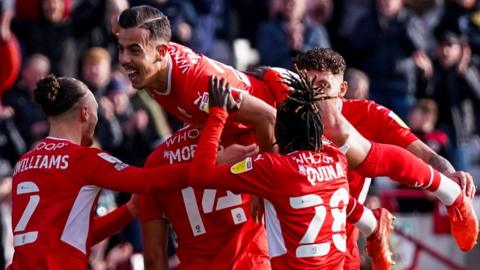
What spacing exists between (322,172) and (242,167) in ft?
1.53

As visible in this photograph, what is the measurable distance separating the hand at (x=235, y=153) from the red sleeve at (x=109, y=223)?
97 cm

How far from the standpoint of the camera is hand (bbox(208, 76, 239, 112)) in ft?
30.7

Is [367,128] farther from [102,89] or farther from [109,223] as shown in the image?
[102,89]

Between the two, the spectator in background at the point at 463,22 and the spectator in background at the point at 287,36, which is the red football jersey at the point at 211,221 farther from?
the spectator in background at the point at 463,22

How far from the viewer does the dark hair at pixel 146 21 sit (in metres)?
9.59

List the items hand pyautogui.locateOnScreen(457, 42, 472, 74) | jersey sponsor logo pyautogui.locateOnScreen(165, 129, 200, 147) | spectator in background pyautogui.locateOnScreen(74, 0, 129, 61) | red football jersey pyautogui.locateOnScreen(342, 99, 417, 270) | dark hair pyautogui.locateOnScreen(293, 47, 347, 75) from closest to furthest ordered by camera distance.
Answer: dark hair pyautogui.locateOnScreen(293, 47, 347, 75) < jersey sponsor logo pyautogui.locateOnScreen(165, 129, 200, 147) < red football jersey pyautogui.locateOnScreen(342, 99, 417, 270) < spectator in background pyautogui.locateOnScreen(74, 0, 129, 61) < hand pyautogui.locateOnScreen(457, 42, 472, 74)

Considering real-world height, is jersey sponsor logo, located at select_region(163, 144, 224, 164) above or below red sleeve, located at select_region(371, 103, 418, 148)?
below

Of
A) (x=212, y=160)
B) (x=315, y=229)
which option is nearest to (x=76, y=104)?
(x=212, y=160)

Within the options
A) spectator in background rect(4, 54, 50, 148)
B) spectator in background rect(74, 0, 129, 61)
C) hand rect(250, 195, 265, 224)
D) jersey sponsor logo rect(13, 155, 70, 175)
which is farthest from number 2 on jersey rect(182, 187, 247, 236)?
spectator in background rect(74, 0, 129, 61)

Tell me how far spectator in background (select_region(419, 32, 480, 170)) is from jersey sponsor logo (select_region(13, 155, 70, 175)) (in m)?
7.01

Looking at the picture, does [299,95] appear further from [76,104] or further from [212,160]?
[76,104]

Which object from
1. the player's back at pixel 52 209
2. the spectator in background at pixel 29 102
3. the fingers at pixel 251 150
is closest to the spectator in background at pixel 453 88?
the spectator in background at pixel 29 102

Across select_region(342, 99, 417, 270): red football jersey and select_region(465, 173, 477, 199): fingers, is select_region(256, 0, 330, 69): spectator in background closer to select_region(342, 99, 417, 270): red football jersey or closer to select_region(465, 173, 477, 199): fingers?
select_region(342, 99, 417, 270): red football jersey

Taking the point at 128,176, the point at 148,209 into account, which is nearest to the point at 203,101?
the point at 128,176
